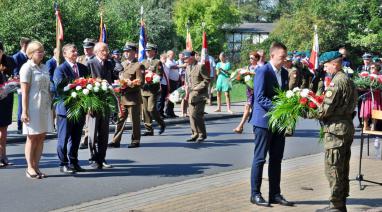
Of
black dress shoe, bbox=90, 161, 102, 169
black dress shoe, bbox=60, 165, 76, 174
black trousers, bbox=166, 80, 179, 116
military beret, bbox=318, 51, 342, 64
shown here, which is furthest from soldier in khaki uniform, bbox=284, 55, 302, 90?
military beret, bbox=318, 51, 342, 64

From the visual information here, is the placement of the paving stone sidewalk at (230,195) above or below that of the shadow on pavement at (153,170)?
below

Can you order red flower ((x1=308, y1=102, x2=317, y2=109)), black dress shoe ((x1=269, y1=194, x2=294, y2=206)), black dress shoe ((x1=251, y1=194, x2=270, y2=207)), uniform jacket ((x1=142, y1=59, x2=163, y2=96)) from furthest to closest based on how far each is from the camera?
1. uniform jacket ((x1=142, y1=59, x2=163, y2=96))
2. black dress shoe ((x1=269, y1=194, x2=294, y2=206))
3. black dress shoe ((x1=251, y1=194, x2=270, y2=207))
4. red flower ((x1=308, y1=102, x2=317, y2=109))

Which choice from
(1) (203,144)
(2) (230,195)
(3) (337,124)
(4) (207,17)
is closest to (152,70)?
(1) (203,144)

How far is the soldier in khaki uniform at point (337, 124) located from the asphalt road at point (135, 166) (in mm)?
2976

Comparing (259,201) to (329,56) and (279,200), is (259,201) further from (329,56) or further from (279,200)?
(329,56)

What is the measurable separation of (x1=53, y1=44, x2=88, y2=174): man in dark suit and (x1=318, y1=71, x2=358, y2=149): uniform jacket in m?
4.24

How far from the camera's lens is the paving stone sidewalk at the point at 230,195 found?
8.02 meters

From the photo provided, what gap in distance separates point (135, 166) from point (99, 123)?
1.03 meters

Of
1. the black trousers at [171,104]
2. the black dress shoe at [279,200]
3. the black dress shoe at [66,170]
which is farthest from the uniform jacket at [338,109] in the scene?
the black trousers at [171,104]

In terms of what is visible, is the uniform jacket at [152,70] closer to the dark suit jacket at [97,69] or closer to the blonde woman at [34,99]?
the dark suit jacket at [97,69]

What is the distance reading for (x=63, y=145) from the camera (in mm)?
10234

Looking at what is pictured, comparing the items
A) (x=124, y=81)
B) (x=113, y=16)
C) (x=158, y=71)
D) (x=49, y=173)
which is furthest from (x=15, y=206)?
(x=113, y=16)

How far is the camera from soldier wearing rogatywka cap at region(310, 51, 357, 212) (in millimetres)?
7469

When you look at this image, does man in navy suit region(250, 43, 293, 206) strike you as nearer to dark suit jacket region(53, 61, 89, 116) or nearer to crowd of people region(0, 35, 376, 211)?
crowd of people region(0, 35, 376, 211)
